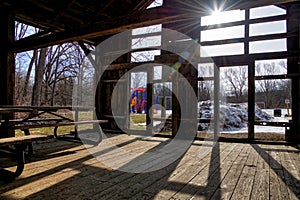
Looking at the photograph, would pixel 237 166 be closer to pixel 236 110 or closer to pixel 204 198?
pixel 204 198

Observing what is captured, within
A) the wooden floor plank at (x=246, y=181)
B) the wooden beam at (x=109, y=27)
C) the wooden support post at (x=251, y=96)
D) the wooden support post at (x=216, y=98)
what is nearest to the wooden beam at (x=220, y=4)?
the wooden beam at (x=109, y=27)

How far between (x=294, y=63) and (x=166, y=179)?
14.9 feet

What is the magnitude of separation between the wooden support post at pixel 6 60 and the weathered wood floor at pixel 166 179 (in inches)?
73.4

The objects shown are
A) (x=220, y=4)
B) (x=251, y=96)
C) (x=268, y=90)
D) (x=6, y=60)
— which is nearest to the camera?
(x=220, y=4)

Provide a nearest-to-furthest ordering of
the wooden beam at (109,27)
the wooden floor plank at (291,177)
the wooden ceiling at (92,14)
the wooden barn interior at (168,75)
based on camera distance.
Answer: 1. the wooden floor plank at (291,177)
2. the wooden barn interior at (168,75)
3. the wooden ceiling at (92,14)
4. the wooden beam at (109,27)

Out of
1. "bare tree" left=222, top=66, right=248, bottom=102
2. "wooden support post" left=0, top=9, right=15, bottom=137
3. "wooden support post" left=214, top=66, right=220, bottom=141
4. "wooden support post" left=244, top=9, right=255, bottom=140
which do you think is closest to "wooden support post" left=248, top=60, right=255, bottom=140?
"wooden support post" left=244, top=9, right=255, bottom=140

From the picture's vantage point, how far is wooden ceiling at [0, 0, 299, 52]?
3.20 metres

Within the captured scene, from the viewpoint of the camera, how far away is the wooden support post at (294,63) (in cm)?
518

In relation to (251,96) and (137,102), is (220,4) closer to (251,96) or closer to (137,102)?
(251,96)

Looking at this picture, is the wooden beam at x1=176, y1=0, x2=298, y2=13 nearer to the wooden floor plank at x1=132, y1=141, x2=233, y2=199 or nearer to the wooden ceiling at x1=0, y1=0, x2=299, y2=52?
the wooden ceiling at x1=0, y1=0, x2=299, y2=52

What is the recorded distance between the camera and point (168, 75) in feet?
21.3

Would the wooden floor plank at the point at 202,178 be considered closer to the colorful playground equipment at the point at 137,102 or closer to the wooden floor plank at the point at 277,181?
the wooden floor plank at the point at 277,181

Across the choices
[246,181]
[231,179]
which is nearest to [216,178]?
[231,179]

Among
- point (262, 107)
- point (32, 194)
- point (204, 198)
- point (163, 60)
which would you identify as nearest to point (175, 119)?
point (163, 60)
